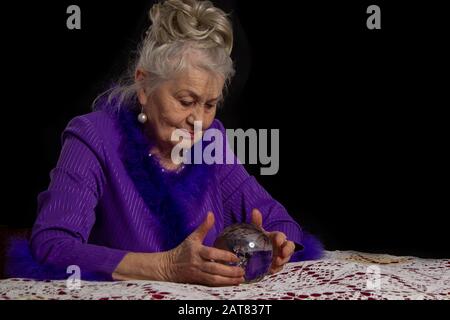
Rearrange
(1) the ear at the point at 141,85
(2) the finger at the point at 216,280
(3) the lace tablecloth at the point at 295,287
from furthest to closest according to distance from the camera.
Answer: (1) the ear at the point at 141,85, (2) the finger at the point at 216,280, (3) the lace tablecloth at the point at 295,287

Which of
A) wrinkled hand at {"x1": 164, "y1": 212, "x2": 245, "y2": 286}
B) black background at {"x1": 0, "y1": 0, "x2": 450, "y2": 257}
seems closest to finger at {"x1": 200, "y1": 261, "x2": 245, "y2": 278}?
wrinkled hand at {"x1": 164, "y1": 212, "x2": 245, "y2": 286}

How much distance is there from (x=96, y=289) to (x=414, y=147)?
70.6 inches

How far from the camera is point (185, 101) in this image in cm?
291

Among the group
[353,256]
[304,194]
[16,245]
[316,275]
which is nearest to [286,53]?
[304,194]

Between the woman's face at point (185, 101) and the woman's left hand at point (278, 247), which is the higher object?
the woman's face at point (185, 101)

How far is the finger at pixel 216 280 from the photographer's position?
99.2 inches

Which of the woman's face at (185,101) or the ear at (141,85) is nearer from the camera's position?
the woman's face at (185,101)

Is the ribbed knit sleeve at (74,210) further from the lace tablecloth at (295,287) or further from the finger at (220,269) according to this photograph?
the finger at (220,269)

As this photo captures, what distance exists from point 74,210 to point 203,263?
530 millimetres

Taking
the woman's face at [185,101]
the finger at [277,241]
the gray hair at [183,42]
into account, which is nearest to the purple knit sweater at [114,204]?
the woman's face at [185,101]

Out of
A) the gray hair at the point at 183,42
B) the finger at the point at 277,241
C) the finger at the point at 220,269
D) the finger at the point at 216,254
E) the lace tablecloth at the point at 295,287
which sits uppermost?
the gray hair at the point at 183,42

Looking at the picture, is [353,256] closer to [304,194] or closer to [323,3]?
[304,194]

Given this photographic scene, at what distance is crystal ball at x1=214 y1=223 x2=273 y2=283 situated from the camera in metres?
2.54

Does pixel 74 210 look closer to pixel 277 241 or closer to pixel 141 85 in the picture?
pixel 141 85
